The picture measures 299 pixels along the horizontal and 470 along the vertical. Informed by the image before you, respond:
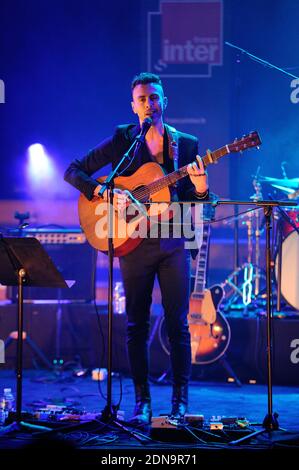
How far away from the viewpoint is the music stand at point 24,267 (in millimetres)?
3625

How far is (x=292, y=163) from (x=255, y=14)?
6.10 feet

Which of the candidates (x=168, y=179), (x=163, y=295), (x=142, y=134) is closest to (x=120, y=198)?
(x=168, y=179)

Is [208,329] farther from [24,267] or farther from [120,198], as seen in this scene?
[24,267]

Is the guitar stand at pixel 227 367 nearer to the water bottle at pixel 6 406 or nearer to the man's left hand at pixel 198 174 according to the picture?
the water bottle at pixel 6 406

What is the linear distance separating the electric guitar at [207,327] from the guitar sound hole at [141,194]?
1717mm

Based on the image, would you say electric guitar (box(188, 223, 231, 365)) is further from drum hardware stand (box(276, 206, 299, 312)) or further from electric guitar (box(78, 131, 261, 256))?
electric guitar (box(78, 131, 261, 256))

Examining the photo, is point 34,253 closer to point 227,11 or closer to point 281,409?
point 281,409

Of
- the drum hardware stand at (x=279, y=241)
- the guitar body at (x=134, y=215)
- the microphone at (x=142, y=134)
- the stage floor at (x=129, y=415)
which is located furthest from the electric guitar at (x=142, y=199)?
the drum hardware stand at (x=279, y=241)

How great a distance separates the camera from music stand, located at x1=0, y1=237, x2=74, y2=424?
11.9 ft

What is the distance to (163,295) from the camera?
4020 millimetres

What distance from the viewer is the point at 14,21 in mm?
8234

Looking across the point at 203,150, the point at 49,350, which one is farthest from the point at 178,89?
the point at 49,350

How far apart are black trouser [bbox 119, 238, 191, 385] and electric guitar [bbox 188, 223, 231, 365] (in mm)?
1498

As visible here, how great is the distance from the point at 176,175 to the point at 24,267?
1048mm
